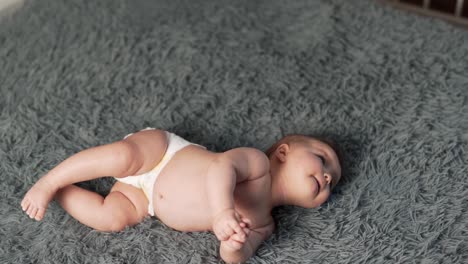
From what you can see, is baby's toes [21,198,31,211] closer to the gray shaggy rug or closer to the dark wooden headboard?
the gray shaggy rug

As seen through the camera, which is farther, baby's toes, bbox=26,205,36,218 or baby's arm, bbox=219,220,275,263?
baby's toes, bbox=26,205,36,218

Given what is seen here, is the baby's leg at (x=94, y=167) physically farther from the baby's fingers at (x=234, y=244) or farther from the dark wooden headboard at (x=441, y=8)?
the dark wooden headboard at (x=441, y=8)

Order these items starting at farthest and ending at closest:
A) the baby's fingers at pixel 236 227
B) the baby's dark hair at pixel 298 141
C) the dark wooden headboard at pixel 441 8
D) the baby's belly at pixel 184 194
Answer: the dark wooden headboard at pixel 441 8, the baby's dark hair at pixel 298 141, the baby's belly at pixel 184 194, the baby's fingers at pixel 236 227

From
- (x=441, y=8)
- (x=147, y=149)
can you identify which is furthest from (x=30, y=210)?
(x=441, y=8)

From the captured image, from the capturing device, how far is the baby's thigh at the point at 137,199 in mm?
1237

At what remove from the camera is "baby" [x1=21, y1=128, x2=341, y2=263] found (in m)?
1.17

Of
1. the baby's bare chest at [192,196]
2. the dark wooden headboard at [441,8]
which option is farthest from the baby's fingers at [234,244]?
the dark wooden headboard at [441,8]

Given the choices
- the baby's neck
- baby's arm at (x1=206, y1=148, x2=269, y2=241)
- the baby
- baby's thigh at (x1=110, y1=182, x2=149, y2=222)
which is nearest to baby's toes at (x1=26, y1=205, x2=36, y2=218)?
the baby

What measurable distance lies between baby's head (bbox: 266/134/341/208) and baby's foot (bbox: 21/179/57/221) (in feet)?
1.42

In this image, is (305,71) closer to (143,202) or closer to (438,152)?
(438,152)

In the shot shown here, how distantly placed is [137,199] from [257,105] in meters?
0.43

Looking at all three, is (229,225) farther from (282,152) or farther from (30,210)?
(30,210)

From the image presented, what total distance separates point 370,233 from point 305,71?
546 mm

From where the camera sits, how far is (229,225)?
103 cm
